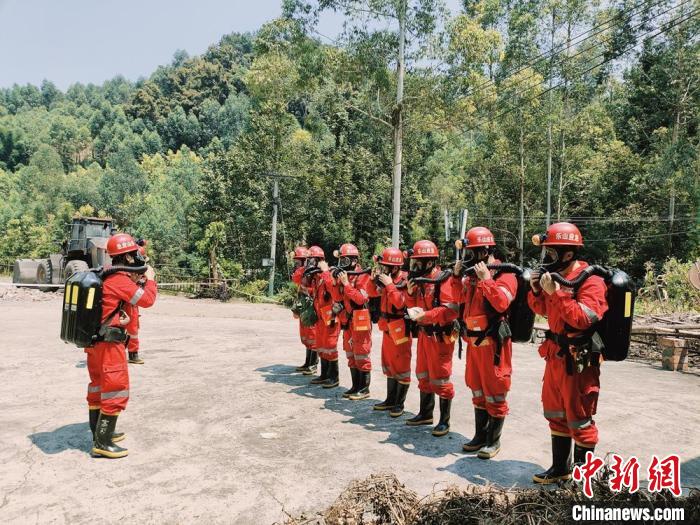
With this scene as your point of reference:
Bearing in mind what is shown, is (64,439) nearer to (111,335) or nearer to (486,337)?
(111,335)

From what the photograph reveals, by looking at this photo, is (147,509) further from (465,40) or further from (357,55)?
(465,40)

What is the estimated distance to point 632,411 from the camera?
6852 millimetres

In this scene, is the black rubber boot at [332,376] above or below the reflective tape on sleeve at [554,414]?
below

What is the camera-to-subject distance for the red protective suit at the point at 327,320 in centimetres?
769

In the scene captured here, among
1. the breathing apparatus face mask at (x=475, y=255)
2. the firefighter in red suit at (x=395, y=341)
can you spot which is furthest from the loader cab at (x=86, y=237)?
the breathing apparatus face mask at (x=475, y=255)

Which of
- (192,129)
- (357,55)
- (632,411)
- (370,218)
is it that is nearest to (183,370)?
(632,411)

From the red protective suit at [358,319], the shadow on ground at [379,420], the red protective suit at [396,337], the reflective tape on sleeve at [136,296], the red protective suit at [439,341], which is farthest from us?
the red protective suit at [358,319]

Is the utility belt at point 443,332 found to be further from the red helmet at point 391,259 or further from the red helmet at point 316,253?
the red helmet at point 316,253

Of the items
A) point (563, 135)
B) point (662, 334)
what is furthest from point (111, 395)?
point (563, 135)

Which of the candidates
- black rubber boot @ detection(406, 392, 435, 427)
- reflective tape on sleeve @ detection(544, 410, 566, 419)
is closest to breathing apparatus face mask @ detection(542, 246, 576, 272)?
reflective tape on sleeve @ detection(544, 410, 566, 419)

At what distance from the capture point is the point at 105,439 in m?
5.05

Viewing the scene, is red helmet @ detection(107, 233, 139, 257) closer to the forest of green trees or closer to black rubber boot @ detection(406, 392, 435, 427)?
black rubber boot @ detection(406, 392, 435, 427)

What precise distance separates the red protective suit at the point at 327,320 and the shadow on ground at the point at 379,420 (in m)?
0.59

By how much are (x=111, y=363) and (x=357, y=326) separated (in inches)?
126
